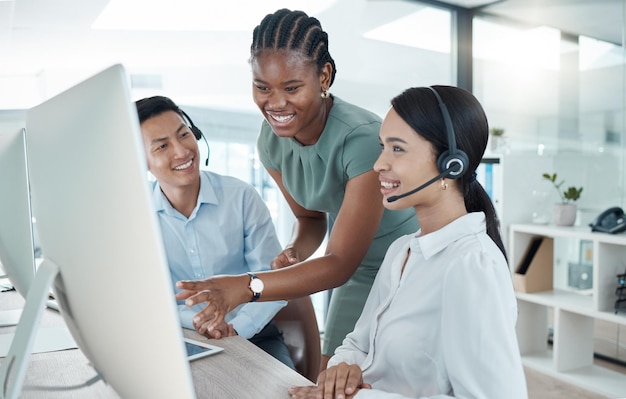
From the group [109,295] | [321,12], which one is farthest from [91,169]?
[321,12]

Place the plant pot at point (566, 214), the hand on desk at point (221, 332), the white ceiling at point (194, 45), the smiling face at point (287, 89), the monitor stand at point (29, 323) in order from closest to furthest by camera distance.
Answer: the monitor stand at point (29, 323) < the hand on desk at point (221, 332) < the smiling face at point (287, 89) < the white ceiling at point (194, 45) < the plant pot at point (566, 214)

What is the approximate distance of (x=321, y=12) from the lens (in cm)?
362

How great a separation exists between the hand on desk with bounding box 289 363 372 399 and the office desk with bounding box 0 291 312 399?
1.0 inches

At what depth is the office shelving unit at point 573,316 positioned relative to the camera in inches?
130

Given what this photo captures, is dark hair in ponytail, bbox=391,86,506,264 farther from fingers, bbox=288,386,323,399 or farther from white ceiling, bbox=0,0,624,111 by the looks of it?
white ceiling, bbox=0,0,624,111

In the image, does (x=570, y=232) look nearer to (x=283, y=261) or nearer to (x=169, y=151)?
(x=283, y=261)

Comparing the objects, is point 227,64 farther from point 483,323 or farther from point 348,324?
point 483,323

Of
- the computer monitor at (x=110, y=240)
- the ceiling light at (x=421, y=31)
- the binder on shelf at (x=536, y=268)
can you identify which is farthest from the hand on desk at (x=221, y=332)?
the ceiling light at (x=421, y=31)

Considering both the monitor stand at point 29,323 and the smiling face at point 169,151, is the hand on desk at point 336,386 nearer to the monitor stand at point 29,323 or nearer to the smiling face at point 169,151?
the monitor stand at point 29,323

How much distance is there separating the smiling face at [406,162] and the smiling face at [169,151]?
64 cm

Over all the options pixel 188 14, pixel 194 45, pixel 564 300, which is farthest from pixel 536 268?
pixel 188 14

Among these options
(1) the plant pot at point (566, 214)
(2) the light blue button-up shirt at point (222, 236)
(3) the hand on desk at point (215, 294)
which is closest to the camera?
(3) the hand on desk at point (215, 294)

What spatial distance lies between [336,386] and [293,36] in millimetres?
812

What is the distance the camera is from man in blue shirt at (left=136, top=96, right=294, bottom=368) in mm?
1590
